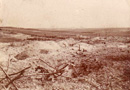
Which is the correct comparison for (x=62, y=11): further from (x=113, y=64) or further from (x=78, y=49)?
(x=113, y=64)

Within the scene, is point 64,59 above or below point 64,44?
below

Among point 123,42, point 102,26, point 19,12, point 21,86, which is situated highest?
point 19,12

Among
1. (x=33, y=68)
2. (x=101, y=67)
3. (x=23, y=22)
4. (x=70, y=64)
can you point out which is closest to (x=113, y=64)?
(x=101, y=67)

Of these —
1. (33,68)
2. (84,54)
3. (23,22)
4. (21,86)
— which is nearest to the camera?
(21,86)

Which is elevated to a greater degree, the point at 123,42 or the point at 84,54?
the point at 123,42

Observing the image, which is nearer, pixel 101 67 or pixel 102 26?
pixel 101 67
